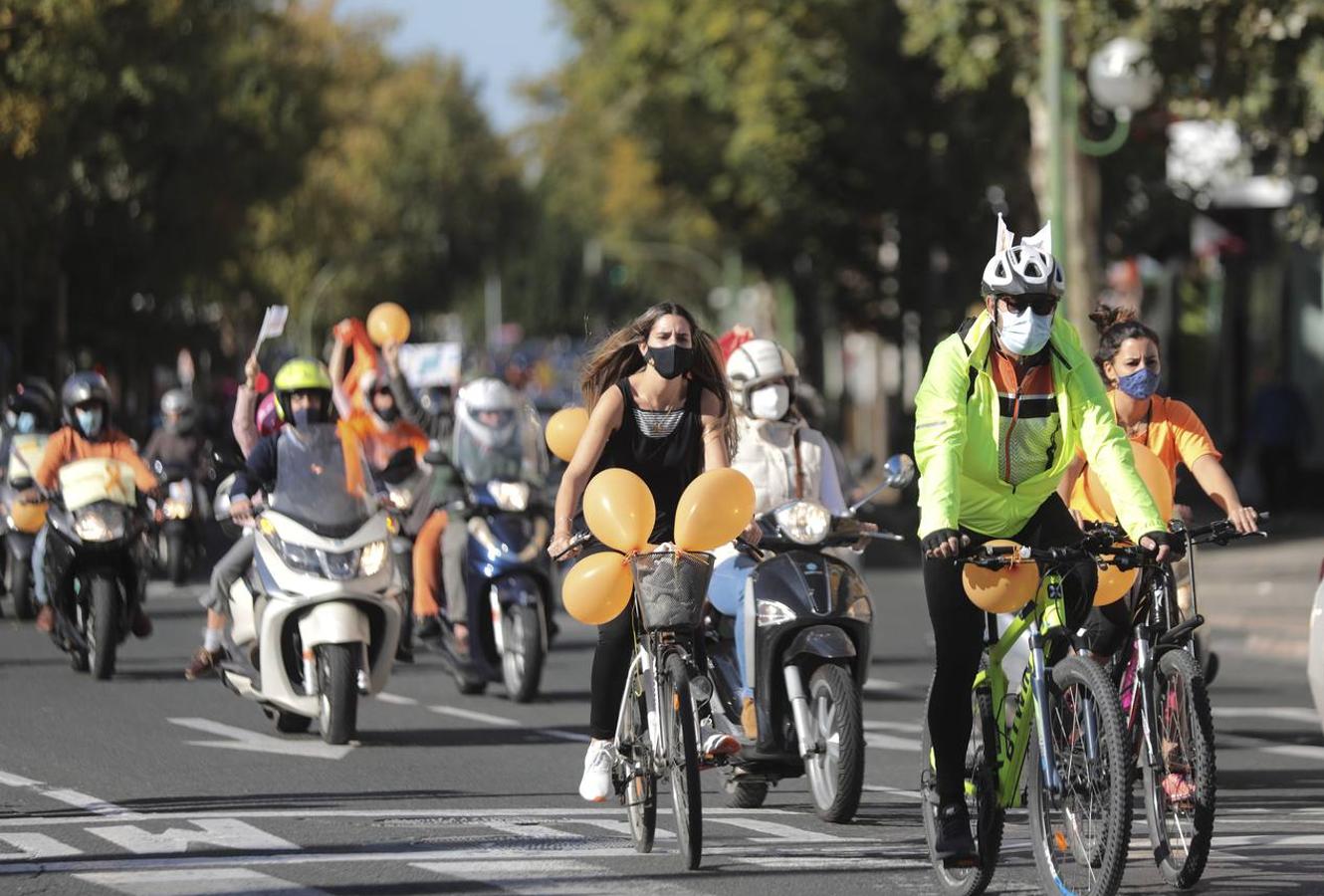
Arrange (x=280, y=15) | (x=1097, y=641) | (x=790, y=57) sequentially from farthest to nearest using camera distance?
(x=280, y=15) → (x=790, y=57) → (x=1097, y=641)

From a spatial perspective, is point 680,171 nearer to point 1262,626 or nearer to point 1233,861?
point 1262,626

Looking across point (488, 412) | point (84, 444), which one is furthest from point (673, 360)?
point (84, 444)

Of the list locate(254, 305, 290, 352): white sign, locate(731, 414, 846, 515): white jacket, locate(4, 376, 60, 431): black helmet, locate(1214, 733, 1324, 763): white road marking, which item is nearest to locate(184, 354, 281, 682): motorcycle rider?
locate(254, 305, 290, 352): white sign

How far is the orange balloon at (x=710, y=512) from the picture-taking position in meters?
8.88

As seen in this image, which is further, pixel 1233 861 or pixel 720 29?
pixel 720 29

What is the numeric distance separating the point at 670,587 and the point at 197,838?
1.85 m

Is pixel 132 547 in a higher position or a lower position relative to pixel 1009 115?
lower

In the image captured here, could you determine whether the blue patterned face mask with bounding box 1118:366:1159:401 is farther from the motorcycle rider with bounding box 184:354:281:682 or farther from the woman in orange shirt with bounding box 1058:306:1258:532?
the motorcycle rider with bounding box 184:354:281:682

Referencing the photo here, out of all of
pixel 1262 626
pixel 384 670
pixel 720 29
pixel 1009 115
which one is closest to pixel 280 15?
pixel 720 29

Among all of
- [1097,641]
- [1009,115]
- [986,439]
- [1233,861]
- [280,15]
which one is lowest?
[1233,861]

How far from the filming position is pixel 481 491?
14391 mm

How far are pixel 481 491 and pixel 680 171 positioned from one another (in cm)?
3022

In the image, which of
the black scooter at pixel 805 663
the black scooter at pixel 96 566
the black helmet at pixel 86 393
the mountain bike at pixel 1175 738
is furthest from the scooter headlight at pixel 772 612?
the black helmet at pixel 86 393

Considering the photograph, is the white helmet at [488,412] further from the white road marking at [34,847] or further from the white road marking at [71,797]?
the white road marking at [34,847]
